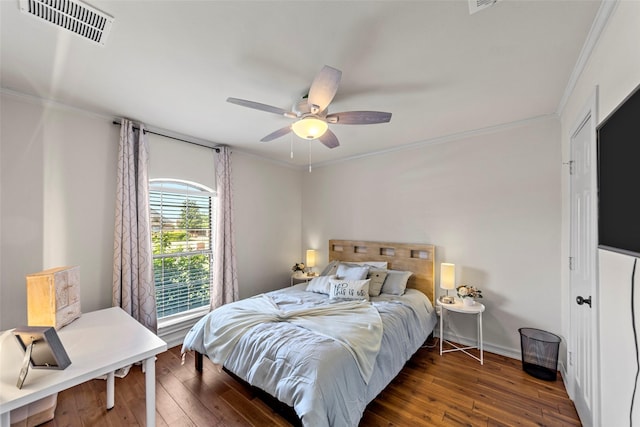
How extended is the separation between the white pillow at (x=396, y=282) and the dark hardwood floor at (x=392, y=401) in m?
0.80

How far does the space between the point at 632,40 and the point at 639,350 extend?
1.35 meters

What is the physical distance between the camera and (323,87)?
1649 mm

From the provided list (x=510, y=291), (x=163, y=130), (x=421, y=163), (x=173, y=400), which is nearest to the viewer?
(x=173, y=400)

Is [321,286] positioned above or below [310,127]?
below

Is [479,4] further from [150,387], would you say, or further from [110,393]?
[110,393]

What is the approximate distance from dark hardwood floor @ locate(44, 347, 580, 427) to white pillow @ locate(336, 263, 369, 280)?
1.06 metres

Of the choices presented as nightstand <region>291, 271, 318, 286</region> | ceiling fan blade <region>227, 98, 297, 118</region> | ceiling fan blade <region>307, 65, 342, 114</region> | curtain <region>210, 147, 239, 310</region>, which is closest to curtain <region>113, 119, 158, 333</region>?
curtain <region>210, 147, 239, 310</region>

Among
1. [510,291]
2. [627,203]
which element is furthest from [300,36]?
[510,291]

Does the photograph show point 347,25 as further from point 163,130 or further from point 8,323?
point 8,323

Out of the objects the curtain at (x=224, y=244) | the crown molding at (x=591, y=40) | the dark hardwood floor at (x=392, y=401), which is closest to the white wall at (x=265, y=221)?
the curtain at (x=224, y=244)

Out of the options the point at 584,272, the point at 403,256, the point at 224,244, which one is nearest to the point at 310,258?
the point at 224,244

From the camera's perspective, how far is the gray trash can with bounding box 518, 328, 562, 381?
7.77 ft

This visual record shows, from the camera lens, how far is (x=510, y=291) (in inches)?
110

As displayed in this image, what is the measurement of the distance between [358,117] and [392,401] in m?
2.33
